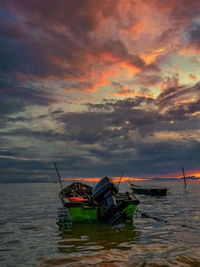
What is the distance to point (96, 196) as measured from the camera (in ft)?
44.2

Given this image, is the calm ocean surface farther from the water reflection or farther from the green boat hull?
the green boat hull

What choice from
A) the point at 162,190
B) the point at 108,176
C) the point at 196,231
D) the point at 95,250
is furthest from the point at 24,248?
the point at 162,190

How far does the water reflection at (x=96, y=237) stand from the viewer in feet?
31.6

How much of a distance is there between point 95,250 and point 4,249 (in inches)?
162

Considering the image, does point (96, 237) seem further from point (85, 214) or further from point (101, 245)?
point (85, 214)

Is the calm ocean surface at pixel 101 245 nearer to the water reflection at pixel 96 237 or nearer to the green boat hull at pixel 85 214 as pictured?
the water reflection at pixel 96 237

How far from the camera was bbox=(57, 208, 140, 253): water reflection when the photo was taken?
962 centimetres

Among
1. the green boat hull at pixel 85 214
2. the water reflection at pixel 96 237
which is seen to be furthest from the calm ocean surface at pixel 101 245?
the green boat hull at pixel 85 214

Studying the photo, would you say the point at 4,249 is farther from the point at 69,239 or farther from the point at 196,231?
the point at 196,231

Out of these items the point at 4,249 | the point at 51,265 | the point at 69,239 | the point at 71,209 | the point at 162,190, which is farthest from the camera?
the point at 162,190

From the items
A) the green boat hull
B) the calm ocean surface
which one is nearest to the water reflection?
the calm ocean surface

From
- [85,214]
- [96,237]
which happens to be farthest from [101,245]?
[85,214]

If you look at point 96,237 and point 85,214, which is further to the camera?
point 85,214

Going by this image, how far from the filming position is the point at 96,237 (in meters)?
11.1
